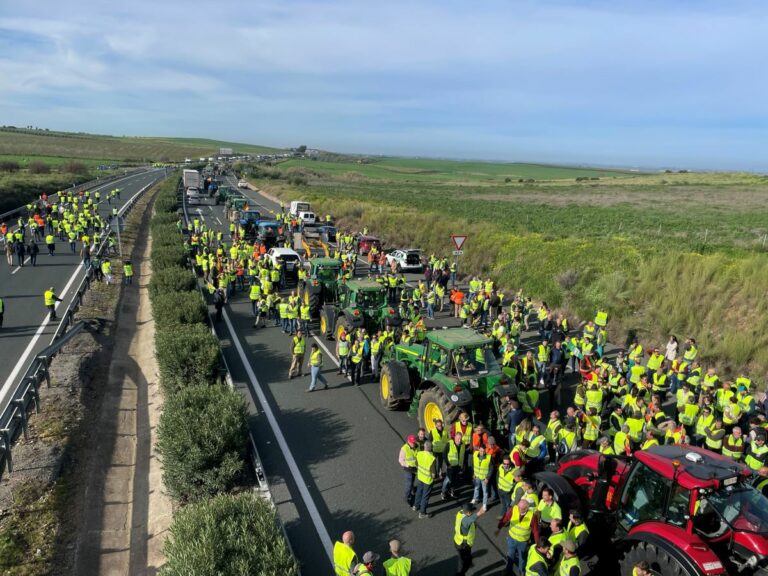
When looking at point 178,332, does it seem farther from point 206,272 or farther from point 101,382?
point 206,272

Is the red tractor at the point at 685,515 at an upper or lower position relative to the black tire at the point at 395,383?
upper

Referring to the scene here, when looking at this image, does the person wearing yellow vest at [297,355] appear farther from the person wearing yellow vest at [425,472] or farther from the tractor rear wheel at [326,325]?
the person wearing yellow vest at [425,472]

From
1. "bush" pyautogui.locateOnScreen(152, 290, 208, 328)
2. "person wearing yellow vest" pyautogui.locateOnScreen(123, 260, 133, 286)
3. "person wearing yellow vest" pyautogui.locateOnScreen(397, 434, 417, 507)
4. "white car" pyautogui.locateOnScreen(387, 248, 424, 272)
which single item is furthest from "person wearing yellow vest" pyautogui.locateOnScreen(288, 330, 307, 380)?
"white car" pyautogui.locateOnScreen(387, 248, 424, 272)

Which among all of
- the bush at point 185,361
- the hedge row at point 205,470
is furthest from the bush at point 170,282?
the bush at point 185,361

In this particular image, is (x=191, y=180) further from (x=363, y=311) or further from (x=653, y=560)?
(x=653, y=560)

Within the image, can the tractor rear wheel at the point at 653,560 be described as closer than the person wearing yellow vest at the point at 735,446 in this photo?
Yes

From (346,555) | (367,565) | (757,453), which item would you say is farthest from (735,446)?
(346,555)

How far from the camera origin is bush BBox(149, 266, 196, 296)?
1939 cm

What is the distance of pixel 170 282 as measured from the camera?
1978 centimetres

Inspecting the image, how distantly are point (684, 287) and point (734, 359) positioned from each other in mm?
3714

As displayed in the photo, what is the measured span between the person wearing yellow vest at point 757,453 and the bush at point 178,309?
47.1ft

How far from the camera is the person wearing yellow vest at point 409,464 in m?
8.62

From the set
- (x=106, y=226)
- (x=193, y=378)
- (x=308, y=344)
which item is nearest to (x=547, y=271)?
(x=308, y=344)

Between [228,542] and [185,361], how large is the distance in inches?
274
